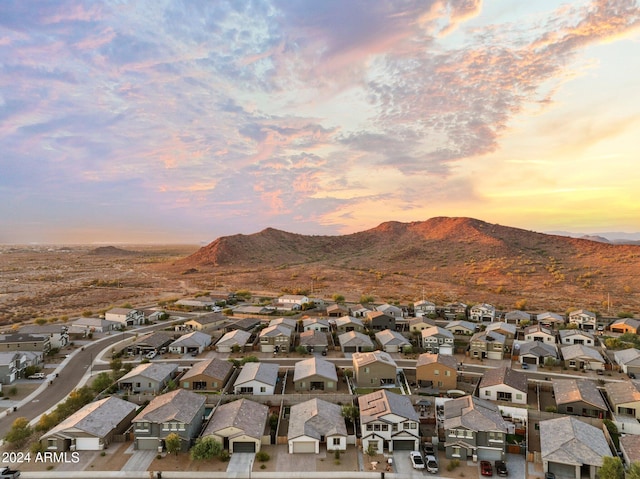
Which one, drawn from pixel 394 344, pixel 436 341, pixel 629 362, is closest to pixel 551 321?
pixel 629 362

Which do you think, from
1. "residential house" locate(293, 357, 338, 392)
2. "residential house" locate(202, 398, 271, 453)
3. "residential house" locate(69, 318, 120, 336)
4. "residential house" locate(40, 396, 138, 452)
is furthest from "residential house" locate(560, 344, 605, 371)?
"residential house" locate(69, 318, 120, 336)

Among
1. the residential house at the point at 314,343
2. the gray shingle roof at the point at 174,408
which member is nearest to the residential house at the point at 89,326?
the residential house at the point at 314,343

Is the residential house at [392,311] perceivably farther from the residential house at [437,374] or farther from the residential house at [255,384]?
the residential house at [255,384]

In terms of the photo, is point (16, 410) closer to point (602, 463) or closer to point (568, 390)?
point (602, 463)

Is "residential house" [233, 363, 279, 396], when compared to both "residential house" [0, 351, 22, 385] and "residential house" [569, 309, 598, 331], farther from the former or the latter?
"residential house" [569, 309, 598, 331]

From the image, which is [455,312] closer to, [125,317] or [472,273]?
[125,317]
